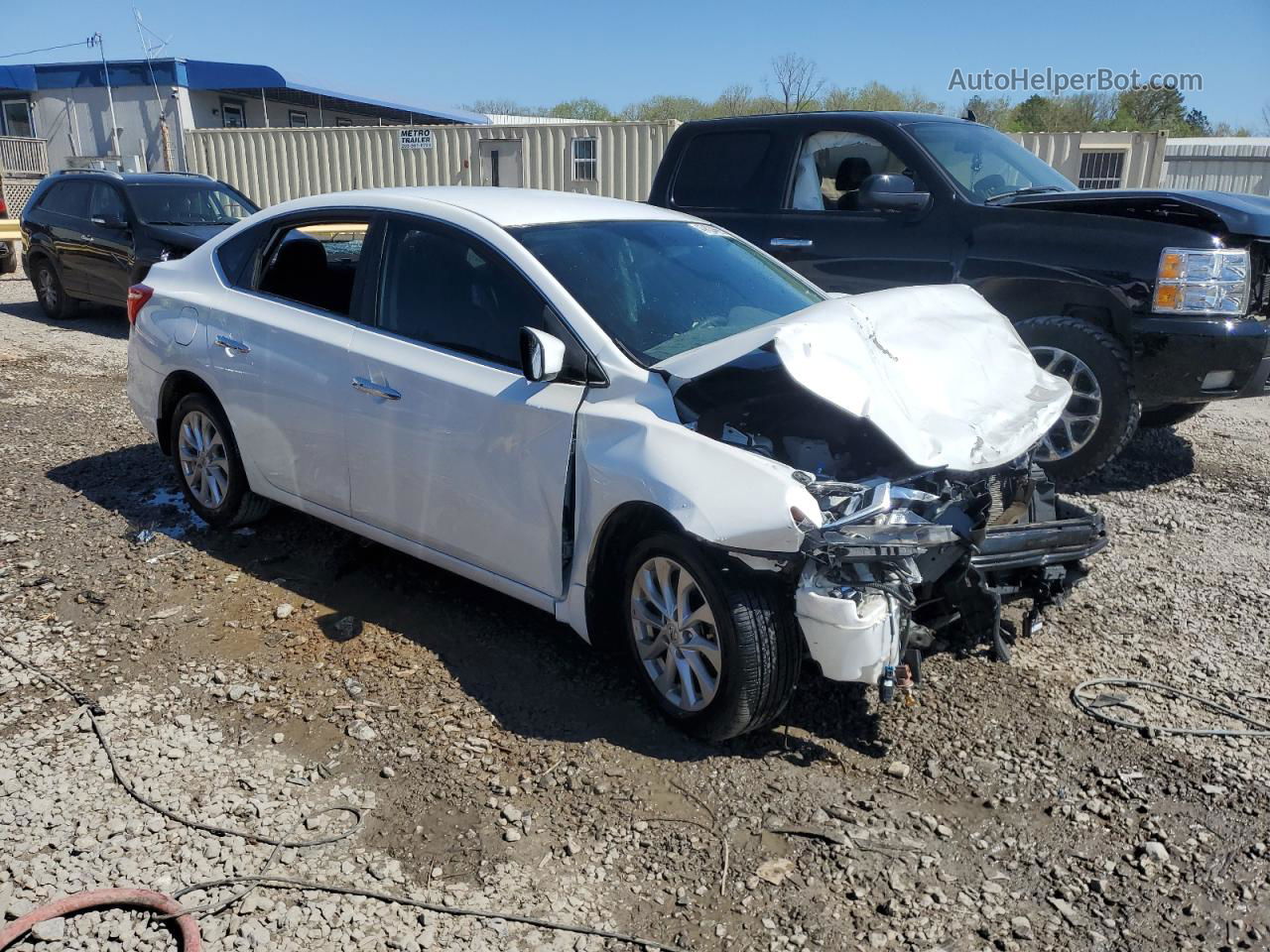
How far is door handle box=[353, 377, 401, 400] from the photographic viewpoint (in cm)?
422

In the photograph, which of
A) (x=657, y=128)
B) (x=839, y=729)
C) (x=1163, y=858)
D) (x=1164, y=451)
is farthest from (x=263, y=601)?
(x=657, y=128)

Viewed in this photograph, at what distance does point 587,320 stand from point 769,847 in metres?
1.89

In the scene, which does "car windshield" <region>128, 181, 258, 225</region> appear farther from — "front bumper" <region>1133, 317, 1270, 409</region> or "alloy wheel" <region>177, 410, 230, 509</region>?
"front bumper" <region>1133, 317, 1270, 409</region>

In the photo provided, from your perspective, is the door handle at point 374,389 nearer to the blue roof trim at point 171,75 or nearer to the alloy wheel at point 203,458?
the alloy wheel at point 203,458

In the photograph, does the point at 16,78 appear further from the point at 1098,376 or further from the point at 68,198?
the point at 1098,376

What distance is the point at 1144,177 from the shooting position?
61.7 feet

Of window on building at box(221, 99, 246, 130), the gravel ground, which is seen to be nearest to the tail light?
the gravel ground

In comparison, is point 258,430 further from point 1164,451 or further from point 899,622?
point 1164,451

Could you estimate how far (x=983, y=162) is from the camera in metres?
6.79

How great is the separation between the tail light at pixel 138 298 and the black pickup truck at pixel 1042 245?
371cm

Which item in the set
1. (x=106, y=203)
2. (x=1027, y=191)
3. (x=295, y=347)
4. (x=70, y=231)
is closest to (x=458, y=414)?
(x=295, y=347)

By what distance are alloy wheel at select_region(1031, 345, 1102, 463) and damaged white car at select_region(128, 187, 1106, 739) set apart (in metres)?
2.02

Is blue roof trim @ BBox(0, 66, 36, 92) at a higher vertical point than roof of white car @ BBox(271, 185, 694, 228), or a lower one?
higher

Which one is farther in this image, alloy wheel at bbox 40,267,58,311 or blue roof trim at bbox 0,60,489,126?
blue roof trim at bbox 0,60,489,126
